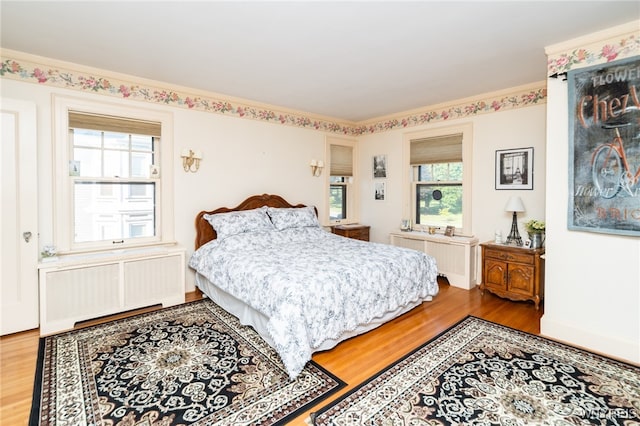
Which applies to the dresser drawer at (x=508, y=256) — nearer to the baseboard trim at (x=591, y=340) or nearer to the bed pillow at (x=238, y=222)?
the baseboard trim at (x=591, y=340)

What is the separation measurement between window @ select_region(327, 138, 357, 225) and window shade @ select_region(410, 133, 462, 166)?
3.92 ft

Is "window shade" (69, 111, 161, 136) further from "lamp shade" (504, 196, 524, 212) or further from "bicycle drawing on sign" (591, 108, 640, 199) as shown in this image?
"bicycle drawing on sign" (591, 108, 640, 199)

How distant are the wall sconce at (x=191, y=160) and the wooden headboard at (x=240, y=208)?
573mm

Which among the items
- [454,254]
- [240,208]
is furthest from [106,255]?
[454,254]

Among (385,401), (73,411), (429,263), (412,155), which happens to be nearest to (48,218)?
(73,411)

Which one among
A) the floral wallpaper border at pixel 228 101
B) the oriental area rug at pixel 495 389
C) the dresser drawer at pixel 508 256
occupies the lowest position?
the oriental area rug at pixel 495 389

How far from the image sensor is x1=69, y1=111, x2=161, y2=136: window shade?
3.36 m

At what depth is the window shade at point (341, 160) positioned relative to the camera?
5.66 metres

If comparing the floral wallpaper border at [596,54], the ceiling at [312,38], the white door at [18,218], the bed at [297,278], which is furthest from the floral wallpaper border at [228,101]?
the bed at [297,278]

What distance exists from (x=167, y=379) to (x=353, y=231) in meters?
3.63

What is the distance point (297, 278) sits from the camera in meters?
2.59

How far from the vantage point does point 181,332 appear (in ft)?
9.68

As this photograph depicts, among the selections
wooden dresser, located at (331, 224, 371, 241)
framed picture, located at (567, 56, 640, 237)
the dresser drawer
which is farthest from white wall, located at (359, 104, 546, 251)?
framed picture, located at (567, 56, 640, 237)

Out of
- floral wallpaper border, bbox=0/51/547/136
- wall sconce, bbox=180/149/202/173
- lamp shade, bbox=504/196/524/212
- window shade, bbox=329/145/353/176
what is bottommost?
lamp shade, bbox=504/196/524/212
